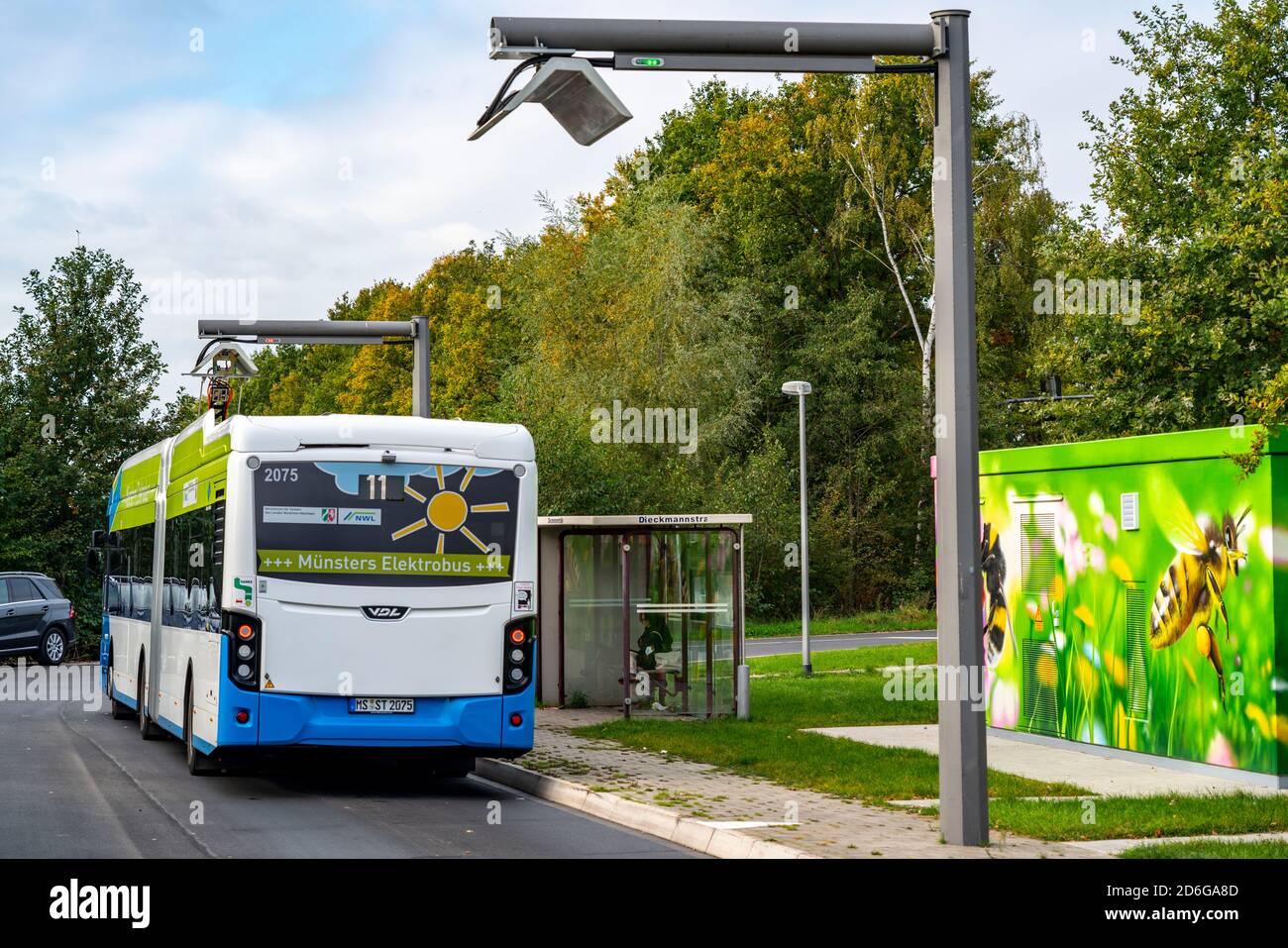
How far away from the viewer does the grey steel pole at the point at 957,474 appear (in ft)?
33.0

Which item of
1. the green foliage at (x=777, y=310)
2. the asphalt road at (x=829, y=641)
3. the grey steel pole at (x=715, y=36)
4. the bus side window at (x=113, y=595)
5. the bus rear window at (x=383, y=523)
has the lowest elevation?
the asphalt road at (x=829, y=641)

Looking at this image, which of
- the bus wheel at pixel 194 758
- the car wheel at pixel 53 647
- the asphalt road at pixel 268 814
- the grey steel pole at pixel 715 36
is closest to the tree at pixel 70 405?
the car wheel at pixel 53 647

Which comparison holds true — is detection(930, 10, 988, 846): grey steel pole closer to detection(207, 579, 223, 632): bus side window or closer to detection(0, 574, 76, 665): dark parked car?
detection(207, 579, 223, 632): bus side window

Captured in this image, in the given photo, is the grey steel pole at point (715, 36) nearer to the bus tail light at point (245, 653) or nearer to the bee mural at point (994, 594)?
the bus tail light at point (245, 653)

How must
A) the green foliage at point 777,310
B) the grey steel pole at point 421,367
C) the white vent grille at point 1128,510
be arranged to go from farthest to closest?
1. the green foliage at point 777,310
2. the grey steel pole at point 421,367
3. the white vent grille at point 1128,510

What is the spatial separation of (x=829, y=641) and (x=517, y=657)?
2883 cm

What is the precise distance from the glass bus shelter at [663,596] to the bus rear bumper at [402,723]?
549 centimetres

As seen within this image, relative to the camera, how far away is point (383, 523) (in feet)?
43.2

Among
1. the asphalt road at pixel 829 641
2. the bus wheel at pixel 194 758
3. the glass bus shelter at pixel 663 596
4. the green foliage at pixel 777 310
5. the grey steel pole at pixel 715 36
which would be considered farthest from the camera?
the green foliage at pixel 777 310

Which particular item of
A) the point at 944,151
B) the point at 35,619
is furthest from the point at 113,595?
the point at 944,151

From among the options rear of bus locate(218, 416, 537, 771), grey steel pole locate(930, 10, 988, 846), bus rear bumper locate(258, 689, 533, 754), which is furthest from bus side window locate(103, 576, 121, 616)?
grey steel pole locate(930, 10, 988, 846)
